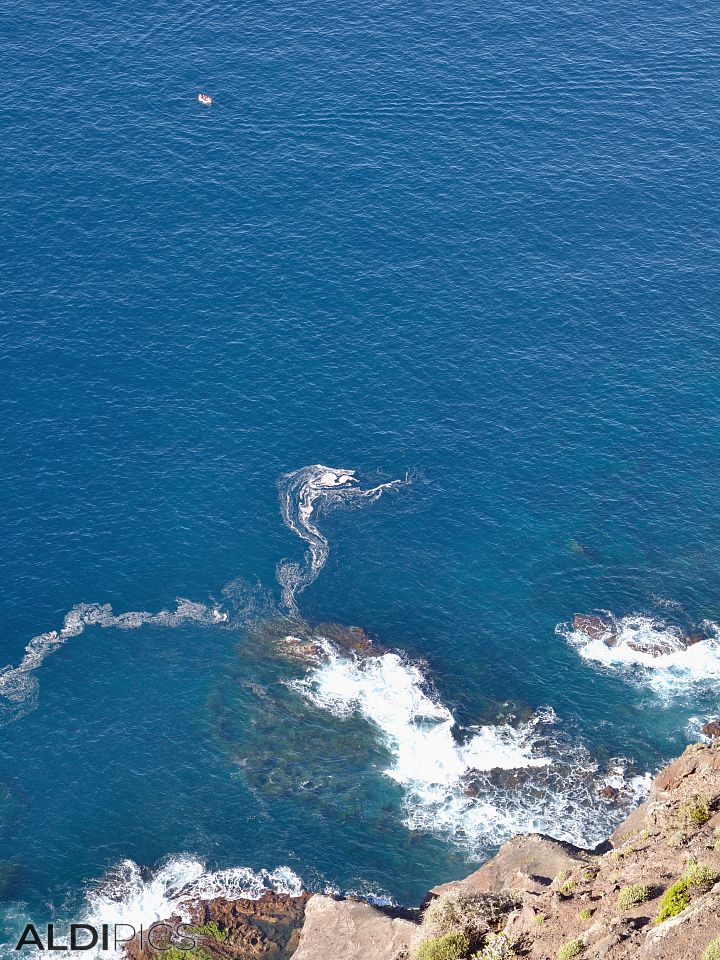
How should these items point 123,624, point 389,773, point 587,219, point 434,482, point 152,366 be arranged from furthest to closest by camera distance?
point 587,219 < point 152,366 < point 434,482 < point 123,624 < point 389,773

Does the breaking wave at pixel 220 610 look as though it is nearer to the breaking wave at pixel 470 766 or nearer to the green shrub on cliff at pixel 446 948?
the breaking wave at pixel 470 766

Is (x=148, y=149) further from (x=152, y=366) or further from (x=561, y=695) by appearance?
(x=561, y=695)

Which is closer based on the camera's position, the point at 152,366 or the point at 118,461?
the point at 118,461

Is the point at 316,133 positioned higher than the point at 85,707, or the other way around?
the point at 316,133

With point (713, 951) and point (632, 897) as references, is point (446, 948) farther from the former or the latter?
point (713, 951)

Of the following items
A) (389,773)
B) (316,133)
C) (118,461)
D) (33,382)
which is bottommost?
(389,773)

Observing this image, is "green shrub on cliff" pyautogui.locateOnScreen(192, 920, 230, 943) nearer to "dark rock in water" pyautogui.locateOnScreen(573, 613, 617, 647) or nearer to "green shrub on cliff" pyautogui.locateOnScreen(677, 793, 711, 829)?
"green shrub on cliff" pyautogui.locateOnScreen(677, 793, 711, 829)

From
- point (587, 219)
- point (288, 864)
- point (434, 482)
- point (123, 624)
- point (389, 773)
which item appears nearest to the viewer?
point (288, 864)

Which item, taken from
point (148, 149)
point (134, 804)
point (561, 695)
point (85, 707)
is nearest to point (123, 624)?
point (85, 707)
